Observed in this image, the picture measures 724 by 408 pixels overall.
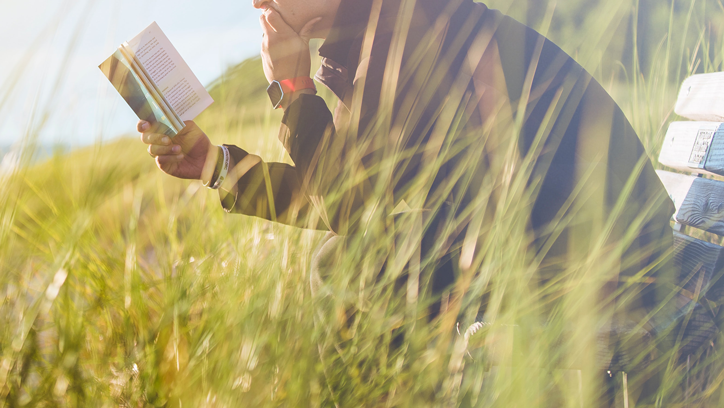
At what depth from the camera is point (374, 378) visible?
70 centimetres

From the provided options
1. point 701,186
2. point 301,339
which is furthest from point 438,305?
point 701,186

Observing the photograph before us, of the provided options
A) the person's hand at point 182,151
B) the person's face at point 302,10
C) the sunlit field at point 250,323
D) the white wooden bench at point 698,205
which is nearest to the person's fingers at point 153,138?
the person's hand at point 182,151

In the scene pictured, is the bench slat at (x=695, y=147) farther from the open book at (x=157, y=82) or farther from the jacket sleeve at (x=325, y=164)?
the open book at (x=157, y=82)

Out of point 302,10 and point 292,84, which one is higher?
point 302,10

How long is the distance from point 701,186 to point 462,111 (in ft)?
2.63

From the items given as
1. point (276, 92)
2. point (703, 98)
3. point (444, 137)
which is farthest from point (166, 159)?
point (703, 98)

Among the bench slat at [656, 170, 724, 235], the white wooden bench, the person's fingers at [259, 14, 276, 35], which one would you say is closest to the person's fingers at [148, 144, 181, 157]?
the person's fingers at [259, 14, 276, 35]

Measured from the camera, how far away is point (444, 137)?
40.9 inches

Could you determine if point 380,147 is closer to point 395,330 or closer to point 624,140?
point 395,330

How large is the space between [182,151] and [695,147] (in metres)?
1.48

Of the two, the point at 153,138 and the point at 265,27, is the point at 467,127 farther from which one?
the point at 153,138

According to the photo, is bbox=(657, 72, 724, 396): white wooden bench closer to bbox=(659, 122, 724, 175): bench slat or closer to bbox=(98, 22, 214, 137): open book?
bbox=(659, 122, 724, 175): bench slat

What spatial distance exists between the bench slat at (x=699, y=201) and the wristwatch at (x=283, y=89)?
1200mm

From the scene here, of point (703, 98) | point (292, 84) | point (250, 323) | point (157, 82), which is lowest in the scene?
point (703, 98)
